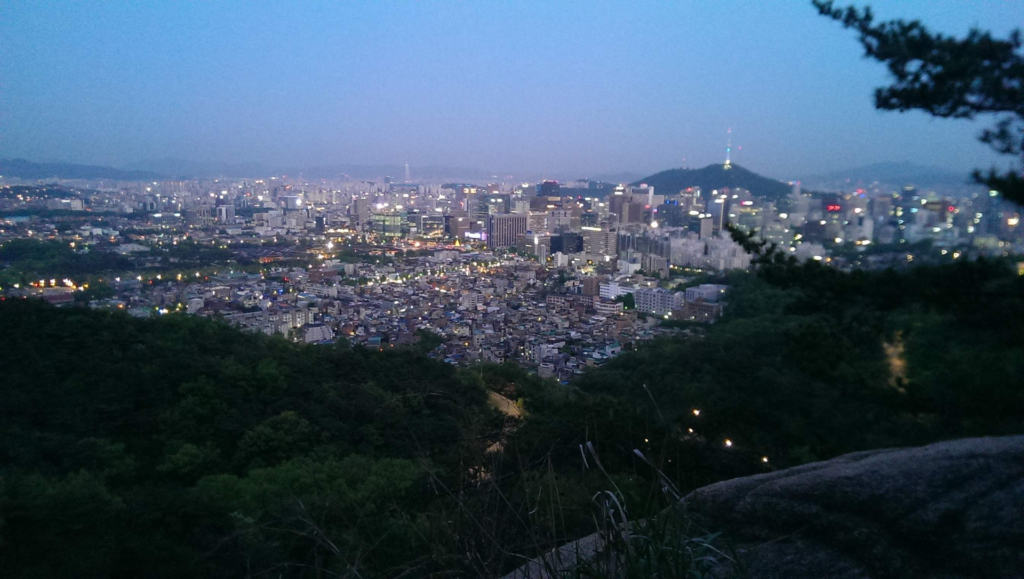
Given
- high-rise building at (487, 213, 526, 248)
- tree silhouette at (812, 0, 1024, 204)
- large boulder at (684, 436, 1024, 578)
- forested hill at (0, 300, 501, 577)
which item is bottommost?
forested hill at (0, 300, 501, 577)

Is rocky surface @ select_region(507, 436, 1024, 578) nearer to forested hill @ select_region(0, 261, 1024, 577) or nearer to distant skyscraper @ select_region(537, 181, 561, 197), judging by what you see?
forested hill @ select_region(0, 261, 1024, 577)

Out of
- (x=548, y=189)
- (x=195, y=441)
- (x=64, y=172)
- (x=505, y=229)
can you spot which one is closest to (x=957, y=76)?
(x=195, y=441)

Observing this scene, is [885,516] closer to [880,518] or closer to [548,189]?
[880,518]

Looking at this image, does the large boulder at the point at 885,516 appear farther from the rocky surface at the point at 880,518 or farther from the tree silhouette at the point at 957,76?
the tree silhouette at the point at 957,76

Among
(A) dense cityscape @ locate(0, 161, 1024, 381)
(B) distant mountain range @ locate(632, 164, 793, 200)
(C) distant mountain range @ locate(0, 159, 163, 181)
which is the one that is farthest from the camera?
(C) distant mountain range @ locate(0, 159, 163, 181)

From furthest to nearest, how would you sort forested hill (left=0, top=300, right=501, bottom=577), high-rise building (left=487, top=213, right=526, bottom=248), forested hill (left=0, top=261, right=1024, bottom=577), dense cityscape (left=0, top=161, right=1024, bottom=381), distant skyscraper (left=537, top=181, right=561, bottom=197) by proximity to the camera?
distant skyscraper (left=537, top=181, right=561, bottom=197) → high-rise building (left=487, top=213, right=526, bottom=248) → dense cityscape (left=0, top=161, right=1024, bottom=381) → forested hill (left=0, top=300, right=501, bottom=577) → forested hill (left=0, top=261, right=1024, bottom=577)

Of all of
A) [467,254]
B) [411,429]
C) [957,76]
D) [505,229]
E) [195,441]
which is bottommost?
[195,441]

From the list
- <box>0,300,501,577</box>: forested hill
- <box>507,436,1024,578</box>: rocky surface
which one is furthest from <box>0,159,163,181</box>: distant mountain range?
<box>507,436,1024,578</box>: rocky surface
